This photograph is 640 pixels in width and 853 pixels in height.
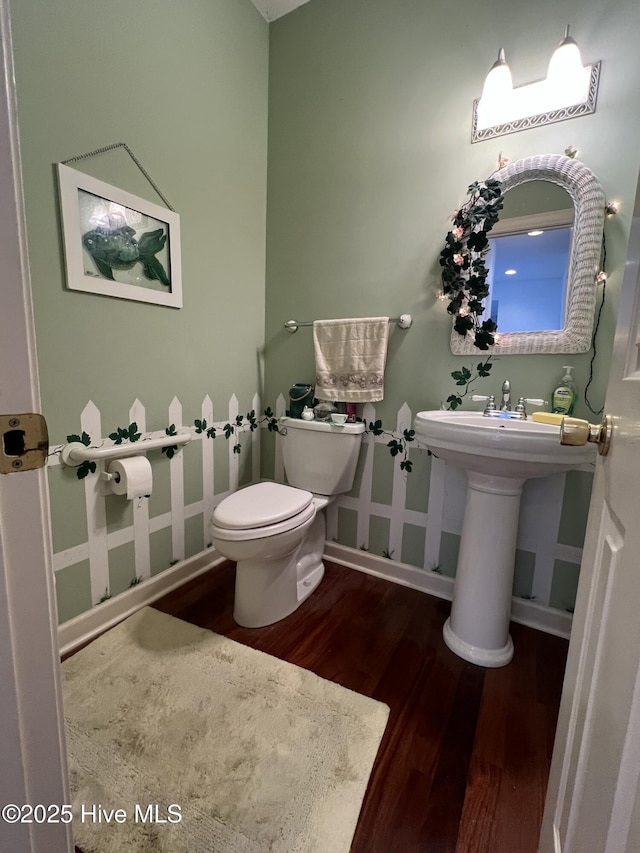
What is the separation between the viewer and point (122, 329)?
53.7 inches

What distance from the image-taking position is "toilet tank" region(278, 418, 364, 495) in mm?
1676

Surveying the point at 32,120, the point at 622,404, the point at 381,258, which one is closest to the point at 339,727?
the point at 622,404

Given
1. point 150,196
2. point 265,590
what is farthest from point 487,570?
point 150,196

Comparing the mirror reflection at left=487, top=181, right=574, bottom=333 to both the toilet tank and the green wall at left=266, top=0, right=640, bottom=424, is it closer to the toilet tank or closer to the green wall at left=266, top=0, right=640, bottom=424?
the green wall at left=266, top=0, right=640, bottom=424

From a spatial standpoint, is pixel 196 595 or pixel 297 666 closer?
pixel 297 666

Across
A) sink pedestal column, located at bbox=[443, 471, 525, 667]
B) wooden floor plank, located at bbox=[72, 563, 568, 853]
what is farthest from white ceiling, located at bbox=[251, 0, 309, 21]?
wooden floor plank, located at bbox=[72, 563, 568, 853]

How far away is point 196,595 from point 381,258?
68.5 inches

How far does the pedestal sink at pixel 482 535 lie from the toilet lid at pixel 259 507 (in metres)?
0.55

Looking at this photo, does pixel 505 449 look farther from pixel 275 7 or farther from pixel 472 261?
pixel 275 7

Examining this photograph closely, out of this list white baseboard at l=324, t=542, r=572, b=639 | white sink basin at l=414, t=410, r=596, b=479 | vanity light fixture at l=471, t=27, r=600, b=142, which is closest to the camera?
white sink basin at l=414, t=410, r=596, b=479

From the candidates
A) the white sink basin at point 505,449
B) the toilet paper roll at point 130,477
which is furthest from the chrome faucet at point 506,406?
the toilet paper roll at point 130,477

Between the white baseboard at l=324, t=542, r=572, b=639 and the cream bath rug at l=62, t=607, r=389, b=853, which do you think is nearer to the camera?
the cream bath rug at l=62, t=607, r=389, b=853

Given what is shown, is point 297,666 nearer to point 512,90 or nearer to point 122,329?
point 122,329

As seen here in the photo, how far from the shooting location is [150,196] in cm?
141
